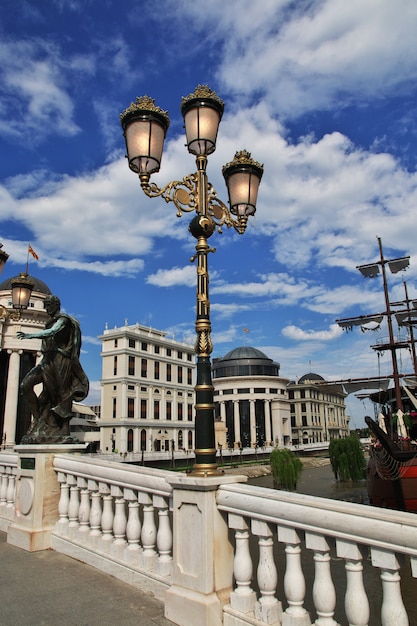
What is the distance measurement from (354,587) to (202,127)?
5.00 m

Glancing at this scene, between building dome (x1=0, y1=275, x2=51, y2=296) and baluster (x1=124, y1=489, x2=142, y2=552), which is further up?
building dome (x1=0, y1=275, x2=51, y2=296)

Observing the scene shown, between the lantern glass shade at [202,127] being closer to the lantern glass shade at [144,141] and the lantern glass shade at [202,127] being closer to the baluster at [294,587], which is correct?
the lantern glass shade at [144,141]

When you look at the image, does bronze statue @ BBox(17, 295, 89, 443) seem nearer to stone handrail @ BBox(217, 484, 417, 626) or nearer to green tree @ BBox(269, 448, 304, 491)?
stone handrail @ BBox(217, 484, 417, 626)

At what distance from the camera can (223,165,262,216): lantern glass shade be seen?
6.21m

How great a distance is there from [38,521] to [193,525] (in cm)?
325

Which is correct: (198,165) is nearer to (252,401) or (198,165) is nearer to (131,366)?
(131,366)

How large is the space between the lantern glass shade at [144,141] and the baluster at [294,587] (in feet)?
14.8

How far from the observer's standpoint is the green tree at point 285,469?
105ft

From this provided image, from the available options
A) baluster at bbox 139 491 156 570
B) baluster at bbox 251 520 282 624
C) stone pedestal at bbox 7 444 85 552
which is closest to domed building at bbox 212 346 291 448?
stone pedestal at bbox 7 444 85 552

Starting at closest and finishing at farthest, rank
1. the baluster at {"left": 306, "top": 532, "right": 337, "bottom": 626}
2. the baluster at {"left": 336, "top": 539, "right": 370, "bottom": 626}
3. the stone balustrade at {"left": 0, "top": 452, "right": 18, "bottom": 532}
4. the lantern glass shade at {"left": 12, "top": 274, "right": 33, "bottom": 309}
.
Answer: the baluster at {"left": 336, "top": 539, "right": 370, "bottom": 626} < the baluster at {"left": 306, "top": 532, "right": 337, "bottom": 626} < the stone balustrade at {"left": 0, "top": 452, "right": 18, "bottom": 532} < the lantern glass shade at {"left": 12, "top": 274, "right": 33, "bottom": 309}

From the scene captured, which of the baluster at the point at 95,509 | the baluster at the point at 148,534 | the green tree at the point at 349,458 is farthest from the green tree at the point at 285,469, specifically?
the baluster at the point at 148,534

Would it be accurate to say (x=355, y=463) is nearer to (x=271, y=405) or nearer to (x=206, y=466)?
(x=206, y=466)

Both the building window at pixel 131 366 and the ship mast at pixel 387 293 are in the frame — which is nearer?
the ship mast at pixel 387 293

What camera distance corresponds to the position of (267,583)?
11.3ft
